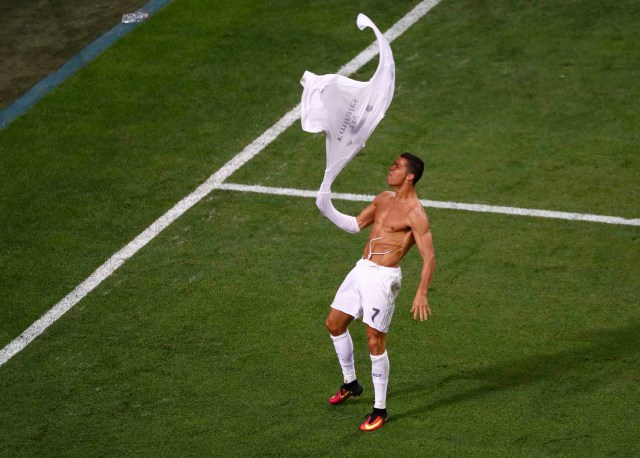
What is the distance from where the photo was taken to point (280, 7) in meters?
17.6

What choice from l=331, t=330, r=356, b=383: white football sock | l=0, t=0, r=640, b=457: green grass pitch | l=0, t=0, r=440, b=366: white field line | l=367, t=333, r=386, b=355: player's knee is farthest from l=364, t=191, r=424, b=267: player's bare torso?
l=0, t=0, r=440, b=366: white field line

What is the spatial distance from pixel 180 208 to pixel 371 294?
4.03m

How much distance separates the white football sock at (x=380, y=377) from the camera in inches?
410

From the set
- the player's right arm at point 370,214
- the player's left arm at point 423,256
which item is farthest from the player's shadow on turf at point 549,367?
the player's right arm at point 370,214

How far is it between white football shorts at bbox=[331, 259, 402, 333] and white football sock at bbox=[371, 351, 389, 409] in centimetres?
23

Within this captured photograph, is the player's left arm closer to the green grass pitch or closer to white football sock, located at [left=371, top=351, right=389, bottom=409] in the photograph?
white football sock, located at [left=371, top=351, right=389, bottom=409]

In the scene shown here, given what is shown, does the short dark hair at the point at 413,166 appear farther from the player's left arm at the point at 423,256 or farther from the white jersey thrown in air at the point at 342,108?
the white jersey thrown in air at the point at 342,108

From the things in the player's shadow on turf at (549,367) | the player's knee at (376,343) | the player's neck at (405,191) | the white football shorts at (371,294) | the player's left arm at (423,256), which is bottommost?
the player's shadow on turf at (549,367)

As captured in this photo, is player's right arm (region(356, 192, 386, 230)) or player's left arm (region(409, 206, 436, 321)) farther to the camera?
player's right arm (region(356, 192, 386, 230))

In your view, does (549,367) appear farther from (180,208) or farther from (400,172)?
(180,208)

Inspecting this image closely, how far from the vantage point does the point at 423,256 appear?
10.2 m

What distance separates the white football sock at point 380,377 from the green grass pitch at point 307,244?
252mm

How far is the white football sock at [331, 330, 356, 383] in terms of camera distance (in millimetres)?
10625

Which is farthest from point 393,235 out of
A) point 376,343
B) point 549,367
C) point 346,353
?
point 549,367
